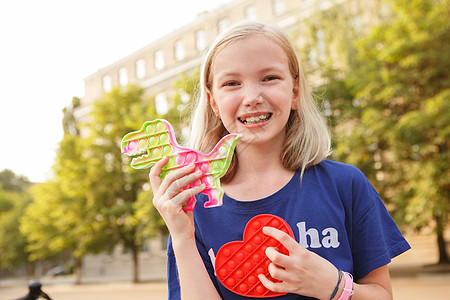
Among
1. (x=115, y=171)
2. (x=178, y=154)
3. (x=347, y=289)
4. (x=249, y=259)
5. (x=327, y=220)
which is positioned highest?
(x=115, y=171)

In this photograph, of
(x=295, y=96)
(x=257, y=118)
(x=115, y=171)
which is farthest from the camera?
(x=115, y=171)

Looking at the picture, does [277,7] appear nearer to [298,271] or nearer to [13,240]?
[13,240]

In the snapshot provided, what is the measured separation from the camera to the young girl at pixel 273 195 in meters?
1.41

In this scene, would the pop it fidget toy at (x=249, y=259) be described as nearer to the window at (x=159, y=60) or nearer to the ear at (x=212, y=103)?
the ear at (x=212, y=103)

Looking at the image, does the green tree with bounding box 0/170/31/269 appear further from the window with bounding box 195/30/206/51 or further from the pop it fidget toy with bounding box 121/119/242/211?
the pop it fidget toy with bounding box 121/119/242/211

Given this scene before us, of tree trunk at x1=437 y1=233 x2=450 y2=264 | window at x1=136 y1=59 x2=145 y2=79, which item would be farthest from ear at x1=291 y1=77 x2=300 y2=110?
window at x1=136 y1=59 x2=145 y2=79

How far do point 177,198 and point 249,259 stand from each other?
314 millimetres

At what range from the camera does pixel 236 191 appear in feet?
5.31

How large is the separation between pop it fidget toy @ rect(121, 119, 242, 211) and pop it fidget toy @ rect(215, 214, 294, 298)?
159mm

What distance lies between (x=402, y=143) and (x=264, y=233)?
13390 millimetres

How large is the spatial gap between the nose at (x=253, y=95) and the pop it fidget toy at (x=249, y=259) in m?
0.37

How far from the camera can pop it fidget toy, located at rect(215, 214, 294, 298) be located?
4.62 ft

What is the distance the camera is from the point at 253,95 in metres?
1.42

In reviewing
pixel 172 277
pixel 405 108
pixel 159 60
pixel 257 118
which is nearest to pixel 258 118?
pixel 257 118
